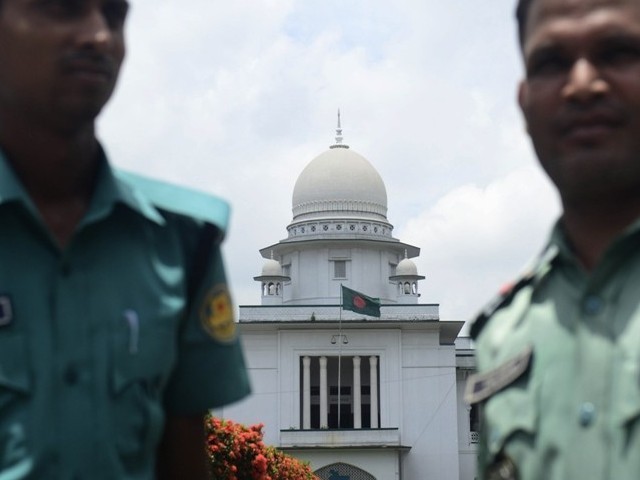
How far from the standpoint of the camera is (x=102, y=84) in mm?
2223

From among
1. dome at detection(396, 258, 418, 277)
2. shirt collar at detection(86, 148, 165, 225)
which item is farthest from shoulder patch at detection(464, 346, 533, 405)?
dome at detection(396, 258, 418, 277)

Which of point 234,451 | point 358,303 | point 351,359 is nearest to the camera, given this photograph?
point 234,451

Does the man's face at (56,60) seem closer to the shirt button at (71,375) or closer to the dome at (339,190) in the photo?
the shirt button at (71,375)

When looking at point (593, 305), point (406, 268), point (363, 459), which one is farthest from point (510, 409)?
point (406, 268)

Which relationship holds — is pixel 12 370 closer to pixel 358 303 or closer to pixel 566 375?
pixel 566 375

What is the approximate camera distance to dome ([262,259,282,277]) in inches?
1751

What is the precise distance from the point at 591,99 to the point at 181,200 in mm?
862

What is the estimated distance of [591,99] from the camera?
7.16ft

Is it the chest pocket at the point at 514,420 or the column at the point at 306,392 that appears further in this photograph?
the column at the point at 306,392

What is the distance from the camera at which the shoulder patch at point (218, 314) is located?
239 centimetres

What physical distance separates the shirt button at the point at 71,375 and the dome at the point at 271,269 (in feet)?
139

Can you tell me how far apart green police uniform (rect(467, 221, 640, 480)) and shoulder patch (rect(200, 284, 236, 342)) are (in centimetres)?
52

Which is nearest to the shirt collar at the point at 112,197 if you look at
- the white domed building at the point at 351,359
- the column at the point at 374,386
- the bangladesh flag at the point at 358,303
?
the bangladesh flag at the point at 358,303

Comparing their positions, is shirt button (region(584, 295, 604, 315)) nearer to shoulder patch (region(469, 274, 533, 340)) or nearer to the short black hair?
shoulder patch (region(469, 274, 533, 340))
